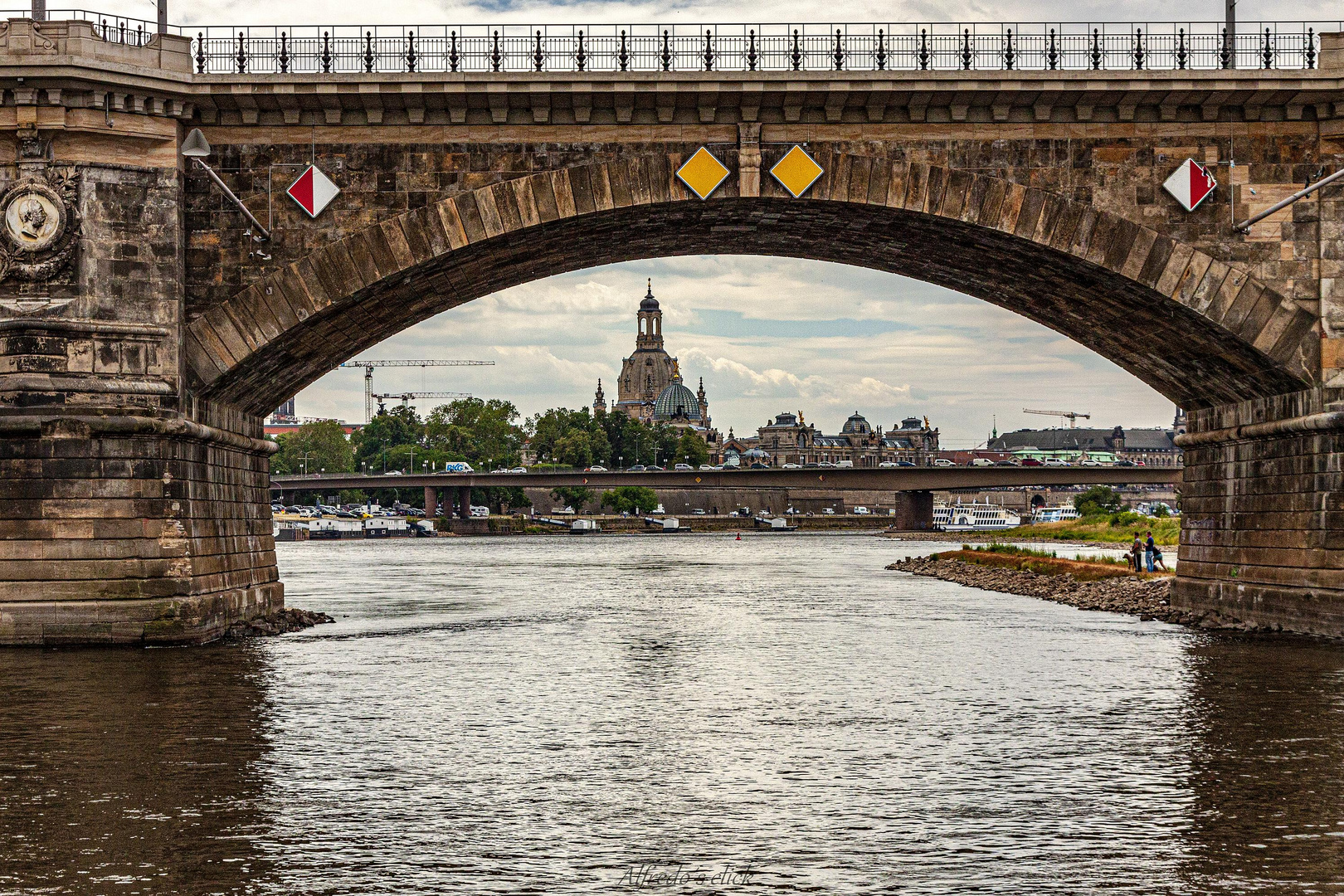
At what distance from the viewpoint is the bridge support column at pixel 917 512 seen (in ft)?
477

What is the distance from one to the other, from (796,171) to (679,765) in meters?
17.8

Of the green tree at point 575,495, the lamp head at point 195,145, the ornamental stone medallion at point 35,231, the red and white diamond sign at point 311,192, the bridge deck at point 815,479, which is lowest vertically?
the green tree at point 575,495

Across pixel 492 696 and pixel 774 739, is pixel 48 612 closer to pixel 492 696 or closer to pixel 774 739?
pixel 492 696

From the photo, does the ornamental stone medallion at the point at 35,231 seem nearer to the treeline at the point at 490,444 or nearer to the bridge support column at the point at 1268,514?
the bridge support column at the point at 1268,514

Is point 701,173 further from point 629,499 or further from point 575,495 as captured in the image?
point 629,499

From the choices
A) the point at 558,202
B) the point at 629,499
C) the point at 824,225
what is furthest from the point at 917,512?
the point at 558,202

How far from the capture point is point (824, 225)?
37.7m

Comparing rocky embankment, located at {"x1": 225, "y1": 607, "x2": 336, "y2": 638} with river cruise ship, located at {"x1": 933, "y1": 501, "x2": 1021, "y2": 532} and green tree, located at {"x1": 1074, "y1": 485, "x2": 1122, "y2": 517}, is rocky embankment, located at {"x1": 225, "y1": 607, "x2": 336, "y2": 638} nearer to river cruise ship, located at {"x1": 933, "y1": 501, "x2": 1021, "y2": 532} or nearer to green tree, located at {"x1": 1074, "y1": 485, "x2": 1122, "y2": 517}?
green tree, located at {"x1": 1074, "y1": 485, "x2": 1122, "y2": 517}

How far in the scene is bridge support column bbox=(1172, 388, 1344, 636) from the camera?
31.3 metres

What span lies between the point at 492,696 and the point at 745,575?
45.7 meters

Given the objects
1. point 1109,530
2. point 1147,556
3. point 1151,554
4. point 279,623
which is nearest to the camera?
point 279,623

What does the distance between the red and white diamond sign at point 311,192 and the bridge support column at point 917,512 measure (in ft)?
383

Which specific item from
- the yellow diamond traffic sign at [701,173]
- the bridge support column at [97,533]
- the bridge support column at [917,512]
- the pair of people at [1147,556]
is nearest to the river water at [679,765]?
the bridge support column at [97,533]

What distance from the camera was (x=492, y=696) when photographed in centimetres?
2630
